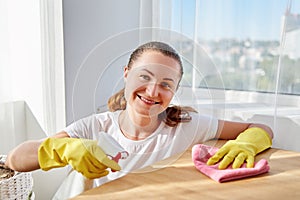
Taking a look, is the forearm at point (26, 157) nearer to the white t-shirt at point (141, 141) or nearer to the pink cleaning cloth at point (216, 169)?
the white t-shirt at point (141, 141)

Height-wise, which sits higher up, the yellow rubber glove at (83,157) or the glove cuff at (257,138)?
the yellow rubber glove at (83,157)

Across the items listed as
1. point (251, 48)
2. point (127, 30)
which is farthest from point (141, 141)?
point (251, 48)

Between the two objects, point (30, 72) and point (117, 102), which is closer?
point (117, 102)

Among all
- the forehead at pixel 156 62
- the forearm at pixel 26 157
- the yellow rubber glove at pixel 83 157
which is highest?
the forehead at pixel 156 62

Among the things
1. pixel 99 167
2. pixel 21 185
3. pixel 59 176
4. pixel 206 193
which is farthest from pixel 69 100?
pixel 206 193

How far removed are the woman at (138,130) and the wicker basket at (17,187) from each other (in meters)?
0.12

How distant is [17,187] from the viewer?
3.39 ft

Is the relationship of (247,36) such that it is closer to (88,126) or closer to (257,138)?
(257,138)

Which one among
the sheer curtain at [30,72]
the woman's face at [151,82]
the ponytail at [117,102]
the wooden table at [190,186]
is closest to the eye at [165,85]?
the woman's face at [151,82]

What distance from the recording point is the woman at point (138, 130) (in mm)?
708

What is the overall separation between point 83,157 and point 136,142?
0.13 metres

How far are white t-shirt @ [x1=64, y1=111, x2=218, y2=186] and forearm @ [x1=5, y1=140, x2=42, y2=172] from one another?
0.10m

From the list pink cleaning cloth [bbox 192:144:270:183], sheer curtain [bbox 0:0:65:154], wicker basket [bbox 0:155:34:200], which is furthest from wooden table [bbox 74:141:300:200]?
sheer curtain [bbox 0:0:65:154]

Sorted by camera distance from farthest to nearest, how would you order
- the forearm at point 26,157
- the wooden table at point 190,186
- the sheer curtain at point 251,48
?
the sheer curtain at point 251,48 → the forearm at point 26,157 → the wooden table at point 190,186
